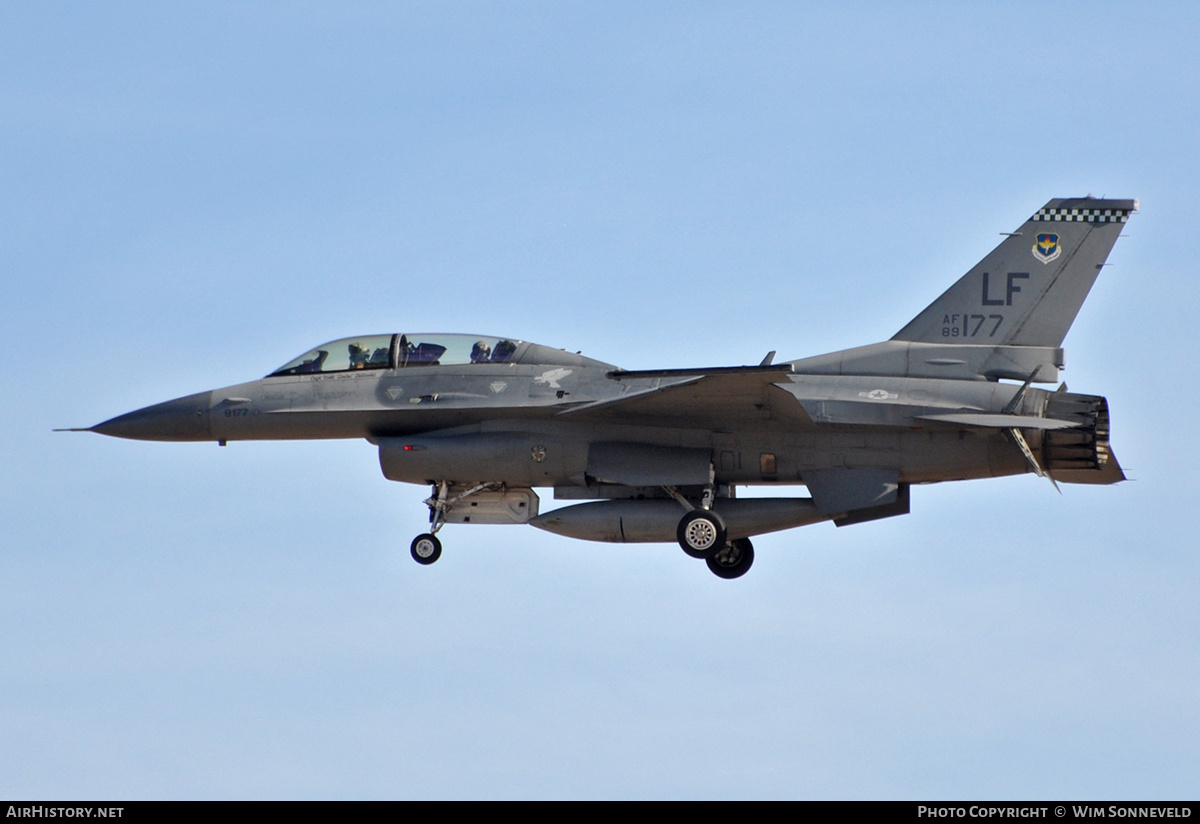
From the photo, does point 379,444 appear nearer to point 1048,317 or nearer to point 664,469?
point 664,469

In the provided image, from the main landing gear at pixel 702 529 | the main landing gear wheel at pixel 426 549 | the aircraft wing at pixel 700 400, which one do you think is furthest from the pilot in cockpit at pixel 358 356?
the main landing gear at pixel 702 529

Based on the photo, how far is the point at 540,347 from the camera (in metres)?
23.3

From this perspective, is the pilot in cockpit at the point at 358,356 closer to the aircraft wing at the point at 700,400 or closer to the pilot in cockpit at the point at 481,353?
the pilot in cockpit at the point at 481,353

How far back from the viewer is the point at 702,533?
2217cm

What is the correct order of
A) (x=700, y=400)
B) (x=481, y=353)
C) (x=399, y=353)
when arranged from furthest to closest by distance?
(x=399, y=353) < (x=481, y=353) < (x=700, y=400)

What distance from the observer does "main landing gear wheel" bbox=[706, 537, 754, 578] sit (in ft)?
77.7

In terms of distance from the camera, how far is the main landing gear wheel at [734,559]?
77.7ft

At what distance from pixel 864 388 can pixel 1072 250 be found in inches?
140

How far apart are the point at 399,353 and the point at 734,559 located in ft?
18.1

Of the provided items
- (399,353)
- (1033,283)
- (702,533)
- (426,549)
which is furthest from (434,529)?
(1033,283)

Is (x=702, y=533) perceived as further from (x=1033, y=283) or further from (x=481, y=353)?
(x=1033, y=283)

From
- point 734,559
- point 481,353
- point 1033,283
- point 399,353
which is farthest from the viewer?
point 734,559

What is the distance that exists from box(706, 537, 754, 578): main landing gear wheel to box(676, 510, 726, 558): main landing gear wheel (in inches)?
56.6
